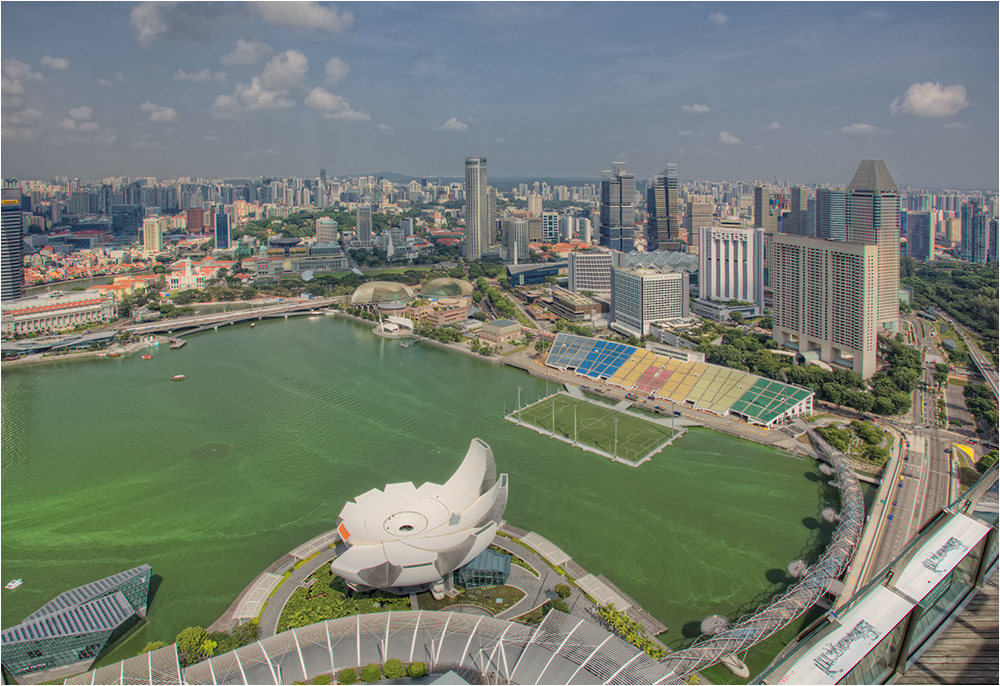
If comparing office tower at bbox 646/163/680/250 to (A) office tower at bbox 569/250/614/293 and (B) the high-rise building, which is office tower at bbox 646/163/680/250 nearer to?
(A) office tower at bbox 569/250/614/293

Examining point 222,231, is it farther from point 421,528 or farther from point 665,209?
point 421,528

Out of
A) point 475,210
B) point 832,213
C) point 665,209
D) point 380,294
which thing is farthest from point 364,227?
point 832,213

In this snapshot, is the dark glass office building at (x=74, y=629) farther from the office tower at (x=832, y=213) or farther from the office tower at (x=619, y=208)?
the office tower at (x=619, y=208)

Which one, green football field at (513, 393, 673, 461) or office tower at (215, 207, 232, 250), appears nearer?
green football field at (513, 393, 673, 461)

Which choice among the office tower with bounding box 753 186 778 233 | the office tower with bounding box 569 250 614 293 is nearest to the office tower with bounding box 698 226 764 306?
the office tower with bounding box 569 250 614 293

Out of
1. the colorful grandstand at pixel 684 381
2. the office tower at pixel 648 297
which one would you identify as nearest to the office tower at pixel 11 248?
the colorful grandstand at pixel 684 381
